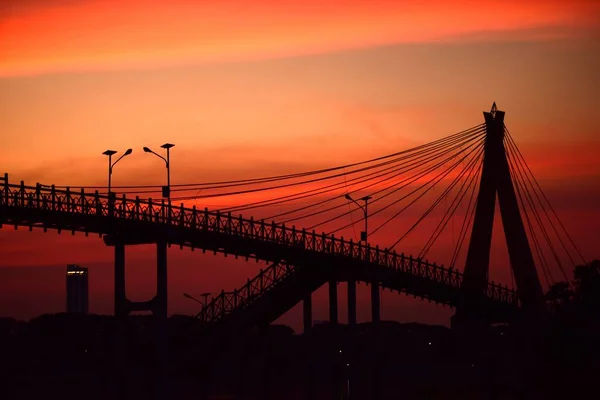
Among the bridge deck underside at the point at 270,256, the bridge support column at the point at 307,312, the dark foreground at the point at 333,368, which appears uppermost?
the bridge deck underside at the point at 270,256

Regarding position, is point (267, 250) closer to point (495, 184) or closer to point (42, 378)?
point (495, 184)

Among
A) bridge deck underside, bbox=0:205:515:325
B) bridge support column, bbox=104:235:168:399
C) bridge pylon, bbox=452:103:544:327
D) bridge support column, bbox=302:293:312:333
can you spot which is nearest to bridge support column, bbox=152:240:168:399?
bridge support column, bbox=104:235:168:399

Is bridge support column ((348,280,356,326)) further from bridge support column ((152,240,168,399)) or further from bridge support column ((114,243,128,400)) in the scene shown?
bridge support column ((114,243,128,400))

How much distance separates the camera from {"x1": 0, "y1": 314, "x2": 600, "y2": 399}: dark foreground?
8956 cm

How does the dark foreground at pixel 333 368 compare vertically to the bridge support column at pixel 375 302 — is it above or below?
below

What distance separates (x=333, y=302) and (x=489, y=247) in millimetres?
15138

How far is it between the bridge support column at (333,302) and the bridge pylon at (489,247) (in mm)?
11804

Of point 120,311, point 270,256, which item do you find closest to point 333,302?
point 270,256

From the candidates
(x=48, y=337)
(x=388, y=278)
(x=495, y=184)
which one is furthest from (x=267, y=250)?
(x=48, y=337)

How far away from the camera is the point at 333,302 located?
98.1 metres

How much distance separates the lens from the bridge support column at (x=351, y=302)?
97.3 meters

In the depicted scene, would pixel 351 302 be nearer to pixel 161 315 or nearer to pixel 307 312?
pixel 307 312

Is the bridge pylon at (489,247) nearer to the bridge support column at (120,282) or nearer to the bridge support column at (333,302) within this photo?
the bridge support column at (333,302)

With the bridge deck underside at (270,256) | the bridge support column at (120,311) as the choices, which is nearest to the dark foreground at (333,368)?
the bridge support column at (120,311)
